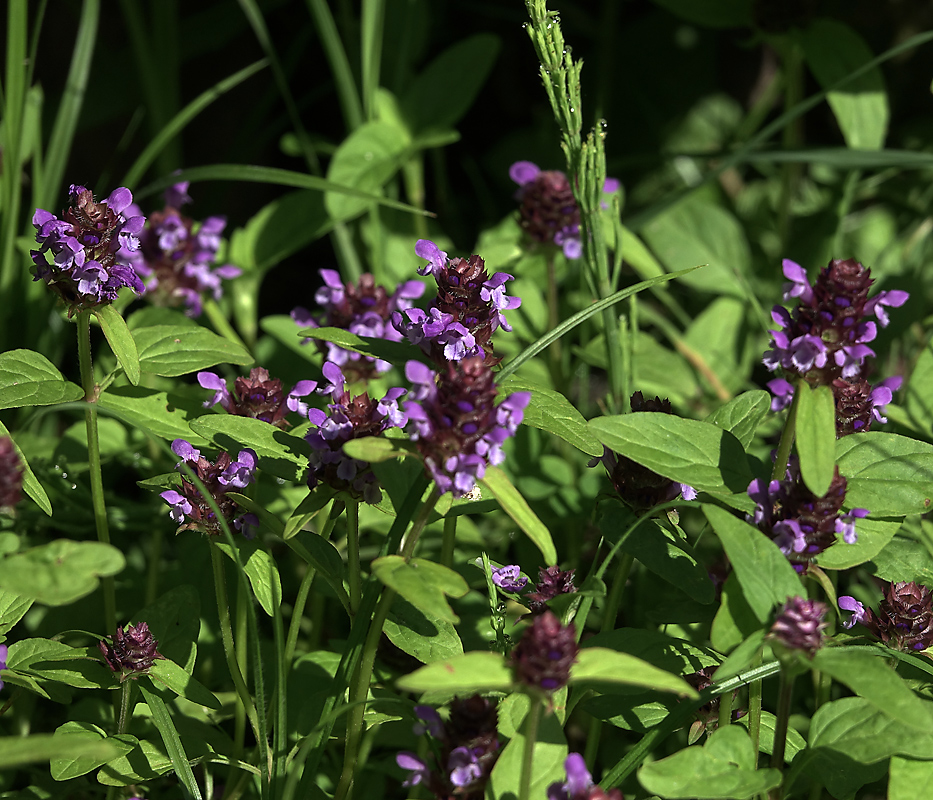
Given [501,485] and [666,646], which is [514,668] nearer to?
[501,485]

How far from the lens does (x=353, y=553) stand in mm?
1861

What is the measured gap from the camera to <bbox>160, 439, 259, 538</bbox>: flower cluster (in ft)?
6.16

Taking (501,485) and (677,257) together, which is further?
(677,257)

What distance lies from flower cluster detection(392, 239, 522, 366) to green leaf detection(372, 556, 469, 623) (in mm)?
415

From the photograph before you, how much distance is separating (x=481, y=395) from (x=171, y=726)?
919 millimetres

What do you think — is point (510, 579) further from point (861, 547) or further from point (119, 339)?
point (119, 339)

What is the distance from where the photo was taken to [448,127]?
356 cm

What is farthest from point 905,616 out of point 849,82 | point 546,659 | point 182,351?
point 849,82

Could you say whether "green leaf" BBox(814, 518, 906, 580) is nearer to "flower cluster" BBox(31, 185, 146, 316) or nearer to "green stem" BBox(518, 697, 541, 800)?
"green stem" BBox(518, 697, 541, 800)

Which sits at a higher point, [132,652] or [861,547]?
[861,547]

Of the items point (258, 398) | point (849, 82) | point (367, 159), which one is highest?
point (849, 82)

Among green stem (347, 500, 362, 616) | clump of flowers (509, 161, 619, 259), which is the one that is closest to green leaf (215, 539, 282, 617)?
green stem (347, 500, 362, 616)

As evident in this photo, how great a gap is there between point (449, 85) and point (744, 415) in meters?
2.22

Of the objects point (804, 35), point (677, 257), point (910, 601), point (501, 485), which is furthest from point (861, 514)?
point (804, 35)
